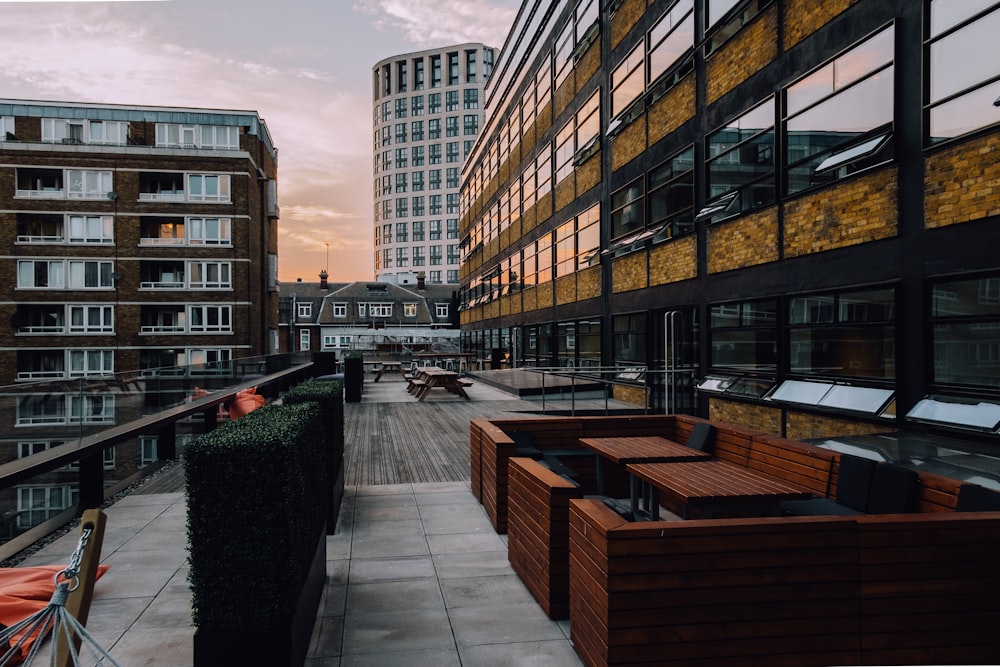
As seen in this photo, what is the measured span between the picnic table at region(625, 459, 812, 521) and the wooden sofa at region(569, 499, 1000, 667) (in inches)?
47.8

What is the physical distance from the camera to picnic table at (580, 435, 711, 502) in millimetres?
6508

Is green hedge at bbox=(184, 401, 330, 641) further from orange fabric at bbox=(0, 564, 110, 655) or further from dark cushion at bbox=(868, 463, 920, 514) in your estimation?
dark cushion at bbox=(868, 463, 920, 514)

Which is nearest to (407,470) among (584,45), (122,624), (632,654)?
(122,624)

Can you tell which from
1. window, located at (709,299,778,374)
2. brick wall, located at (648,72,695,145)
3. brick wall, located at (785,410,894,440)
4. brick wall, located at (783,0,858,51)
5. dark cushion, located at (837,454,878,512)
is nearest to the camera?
dark cushion, located at (837,454,878,512)

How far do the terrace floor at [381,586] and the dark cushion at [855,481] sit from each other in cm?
282

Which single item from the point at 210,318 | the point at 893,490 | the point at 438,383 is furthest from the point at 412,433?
the point at 210,318

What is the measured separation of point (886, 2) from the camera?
908 centimetres

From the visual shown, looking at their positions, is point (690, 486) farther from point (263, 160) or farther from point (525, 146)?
point (263, 160)

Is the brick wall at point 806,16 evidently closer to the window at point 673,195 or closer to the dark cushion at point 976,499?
the window at point 673,195

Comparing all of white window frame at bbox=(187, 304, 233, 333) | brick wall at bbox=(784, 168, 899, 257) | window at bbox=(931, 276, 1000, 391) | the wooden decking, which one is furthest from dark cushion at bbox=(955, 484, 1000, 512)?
white window frame at bbox=(187, 304, 233, 333)

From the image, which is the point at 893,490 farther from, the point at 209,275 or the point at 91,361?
the point at 91,361

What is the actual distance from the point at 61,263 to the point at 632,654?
47.4m

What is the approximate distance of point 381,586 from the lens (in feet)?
17.9

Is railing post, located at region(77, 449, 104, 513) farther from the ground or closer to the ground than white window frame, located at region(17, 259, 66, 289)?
closer to the ground
